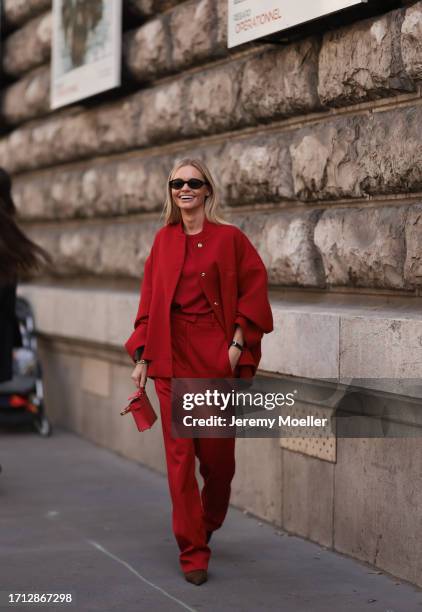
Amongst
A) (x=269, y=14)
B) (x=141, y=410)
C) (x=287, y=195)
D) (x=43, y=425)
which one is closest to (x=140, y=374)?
(x=141, y=410)

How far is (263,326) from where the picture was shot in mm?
5320

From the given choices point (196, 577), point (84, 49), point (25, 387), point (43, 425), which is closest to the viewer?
point (196, 577)

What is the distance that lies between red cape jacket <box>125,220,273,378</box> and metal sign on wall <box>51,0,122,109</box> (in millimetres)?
3216

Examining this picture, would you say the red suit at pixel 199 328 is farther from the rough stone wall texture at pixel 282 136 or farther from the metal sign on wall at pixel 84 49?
the metal sign on wall at pixel 84 49

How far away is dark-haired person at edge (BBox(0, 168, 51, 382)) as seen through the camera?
733 centimetres

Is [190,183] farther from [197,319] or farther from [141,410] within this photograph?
[141,410]

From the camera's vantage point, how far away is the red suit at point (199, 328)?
5.25 meters

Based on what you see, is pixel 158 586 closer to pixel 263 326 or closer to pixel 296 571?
pixel 296 571

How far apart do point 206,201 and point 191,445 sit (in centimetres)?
97

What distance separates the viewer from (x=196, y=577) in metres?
5.18

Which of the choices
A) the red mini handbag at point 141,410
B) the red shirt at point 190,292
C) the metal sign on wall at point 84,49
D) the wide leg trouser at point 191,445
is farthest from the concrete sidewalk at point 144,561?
the metal sign on wall at point 84,49

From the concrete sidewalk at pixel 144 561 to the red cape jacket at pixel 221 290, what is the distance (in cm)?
81

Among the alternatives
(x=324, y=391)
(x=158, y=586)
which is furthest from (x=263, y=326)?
(x=158, y=586)

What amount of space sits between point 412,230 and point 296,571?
1.43m
